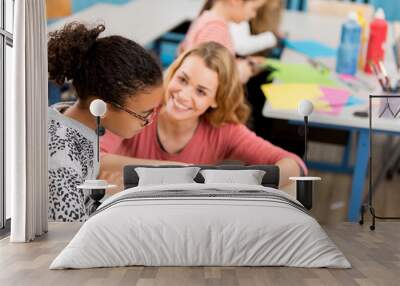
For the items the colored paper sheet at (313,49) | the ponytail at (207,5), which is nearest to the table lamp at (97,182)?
the ponytail at (207,5)

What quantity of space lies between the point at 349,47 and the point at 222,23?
1.10m

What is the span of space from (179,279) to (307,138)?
2.36 m

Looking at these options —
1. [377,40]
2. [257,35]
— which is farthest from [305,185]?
[377,40]

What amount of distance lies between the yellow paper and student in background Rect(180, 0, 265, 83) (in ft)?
0.75

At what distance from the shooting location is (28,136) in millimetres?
4180

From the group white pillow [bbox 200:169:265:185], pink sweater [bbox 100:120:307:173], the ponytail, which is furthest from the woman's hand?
white pillow [bbox 200:169:265:185]

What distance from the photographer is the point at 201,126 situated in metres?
5.13

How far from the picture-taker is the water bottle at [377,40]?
16.9 feet

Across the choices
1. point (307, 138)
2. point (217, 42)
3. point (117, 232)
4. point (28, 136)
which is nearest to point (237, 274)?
point (117, 232)

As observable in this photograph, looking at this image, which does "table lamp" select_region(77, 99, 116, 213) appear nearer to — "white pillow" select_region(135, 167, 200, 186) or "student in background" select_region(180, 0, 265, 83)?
"white pillow" select_region(135, 167, 200, 186)

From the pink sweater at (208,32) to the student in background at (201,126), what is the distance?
55mm

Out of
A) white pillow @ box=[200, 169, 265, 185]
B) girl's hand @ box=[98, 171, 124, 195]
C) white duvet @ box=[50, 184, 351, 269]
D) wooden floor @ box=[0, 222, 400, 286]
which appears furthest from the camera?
girl's hand @ box=[98, 171, 124, 195]

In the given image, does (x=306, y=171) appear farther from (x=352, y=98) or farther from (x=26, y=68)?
(x=26, y=68)

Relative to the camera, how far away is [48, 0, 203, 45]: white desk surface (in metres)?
5.11
